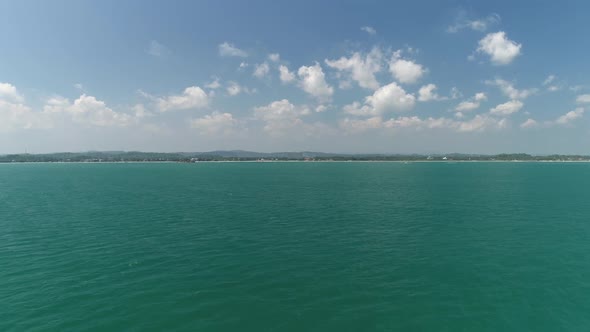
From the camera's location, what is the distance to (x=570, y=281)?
2555cm

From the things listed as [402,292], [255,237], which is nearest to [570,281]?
[402,292]

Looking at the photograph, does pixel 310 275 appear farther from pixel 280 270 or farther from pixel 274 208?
pixel 274 208

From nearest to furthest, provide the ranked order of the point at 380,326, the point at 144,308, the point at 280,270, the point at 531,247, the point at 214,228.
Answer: the point at 380,326, the point at 144,308, the point at 280,270, the point at 531,247, the point at 214,228

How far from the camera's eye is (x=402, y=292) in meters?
23.5

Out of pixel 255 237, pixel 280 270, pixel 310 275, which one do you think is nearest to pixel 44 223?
pixel 255 237

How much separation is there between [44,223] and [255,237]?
36367mm

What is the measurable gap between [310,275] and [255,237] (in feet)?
45.9

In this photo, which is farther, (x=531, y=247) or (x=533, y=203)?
(x=533, y=203)

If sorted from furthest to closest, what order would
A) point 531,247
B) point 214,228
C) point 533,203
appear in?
point 533,203, point 214,228, point 531,247

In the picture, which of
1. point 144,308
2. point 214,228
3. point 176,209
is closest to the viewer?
point 144,308

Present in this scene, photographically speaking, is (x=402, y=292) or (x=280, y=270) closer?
(x=402, y=292)

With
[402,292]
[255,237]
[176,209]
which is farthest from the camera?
[176,209]

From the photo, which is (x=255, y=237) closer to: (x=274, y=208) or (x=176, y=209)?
(x=274, y=208)

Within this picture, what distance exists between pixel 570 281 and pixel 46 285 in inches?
1847
